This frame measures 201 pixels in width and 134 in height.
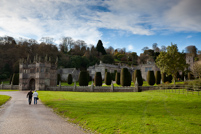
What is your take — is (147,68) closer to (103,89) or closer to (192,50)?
(103,89)

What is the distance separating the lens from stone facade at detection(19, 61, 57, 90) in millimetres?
47500

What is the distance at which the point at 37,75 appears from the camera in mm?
47906

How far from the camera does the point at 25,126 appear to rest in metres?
9.51

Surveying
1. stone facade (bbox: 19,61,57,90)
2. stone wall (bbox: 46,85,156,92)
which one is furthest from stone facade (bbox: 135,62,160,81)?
stone facade (bbox: 19,61,57,90)

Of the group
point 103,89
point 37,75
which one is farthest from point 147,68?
point 37,75

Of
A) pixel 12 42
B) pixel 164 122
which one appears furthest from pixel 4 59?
pixel 164 122

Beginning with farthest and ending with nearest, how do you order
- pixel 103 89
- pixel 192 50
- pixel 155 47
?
pixel 155 47
pixel 192 50
pixel 103 89

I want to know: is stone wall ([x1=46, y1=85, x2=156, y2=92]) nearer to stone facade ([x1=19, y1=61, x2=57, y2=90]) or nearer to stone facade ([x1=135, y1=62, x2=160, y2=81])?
stone facade ([x1=19, y1=61, x2=57, y2=90])

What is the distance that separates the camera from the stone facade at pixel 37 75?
156ft

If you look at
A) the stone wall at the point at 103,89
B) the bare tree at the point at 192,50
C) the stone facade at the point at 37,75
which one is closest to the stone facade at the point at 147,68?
the stone wall at the point at 103,89

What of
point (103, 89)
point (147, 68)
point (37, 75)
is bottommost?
point (103, 89)

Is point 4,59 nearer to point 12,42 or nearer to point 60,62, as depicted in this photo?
point 12,42

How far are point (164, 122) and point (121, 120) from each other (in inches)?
100

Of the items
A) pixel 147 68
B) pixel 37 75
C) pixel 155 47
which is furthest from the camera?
pixel 155 47
